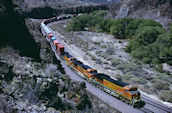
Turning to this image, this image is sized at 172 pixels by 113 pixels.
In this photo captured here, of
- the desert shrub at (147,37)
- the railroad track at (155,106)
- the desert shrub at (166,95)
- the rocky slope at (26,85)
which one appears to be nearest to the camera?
the rocky slope at (26,85)

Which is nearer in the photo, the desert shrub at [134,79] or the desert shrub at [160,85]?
the desert shrub at [160,85]

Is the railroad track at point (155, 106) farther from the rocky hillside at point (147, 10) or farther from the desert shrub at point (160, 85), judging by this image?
the rocky hillside at point (147, 10)

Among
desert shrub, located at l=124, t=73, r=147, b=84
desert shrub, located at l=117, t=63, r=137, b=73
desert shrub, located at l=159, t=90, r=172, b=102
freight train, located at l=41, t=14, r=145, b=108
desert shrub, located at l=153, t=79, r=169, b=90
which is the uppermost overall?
freight train, located at l=41, t=14, r=145, b=108

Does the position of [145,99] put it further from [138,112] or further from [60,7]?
[60,7]

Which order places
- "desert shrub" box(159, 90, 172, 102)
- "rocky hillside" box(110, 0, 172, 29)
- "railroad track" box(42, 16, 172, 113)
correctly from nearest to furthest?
"railroad track" box(42, 16, 172, 113) < "desert shrub" box(159, 90, 172, 102) < "rocky hillside" box(110, 0, 172, 29)

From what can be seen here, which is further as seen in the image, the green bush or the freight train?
the green bush

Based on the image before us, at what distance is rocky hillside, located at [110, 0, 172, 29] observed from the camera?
7532 cm

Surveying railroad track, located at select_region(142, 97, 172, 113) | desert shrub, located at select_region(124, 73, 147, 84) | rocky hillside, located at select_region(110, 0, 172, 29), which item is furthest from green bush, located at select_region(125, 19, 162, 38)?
railroad track, located at select_region(142, 97, 172, 113)

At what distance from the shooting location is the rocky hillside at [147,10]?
75.3 m

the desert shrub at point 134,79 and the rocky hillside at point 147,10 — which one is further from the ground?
the rocky hillside at point 147,10

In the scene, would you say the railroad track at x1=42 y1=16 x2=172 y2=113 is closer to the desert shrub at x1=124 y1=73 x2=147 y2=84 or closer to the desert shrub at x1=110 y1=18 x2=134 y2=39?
the desert shrub at x1=124 y1=73 x2=147 y2=84

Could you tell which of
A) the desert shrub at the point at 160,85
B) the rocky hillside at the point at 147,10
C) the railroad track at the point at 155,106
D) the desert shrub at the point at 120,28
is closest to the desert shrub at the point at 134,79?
the desert shrub at the point at 160,85

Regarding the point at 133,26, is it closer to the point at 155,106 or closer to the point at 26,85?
the point at 155,106

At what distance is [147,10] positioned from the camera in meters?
85.3
